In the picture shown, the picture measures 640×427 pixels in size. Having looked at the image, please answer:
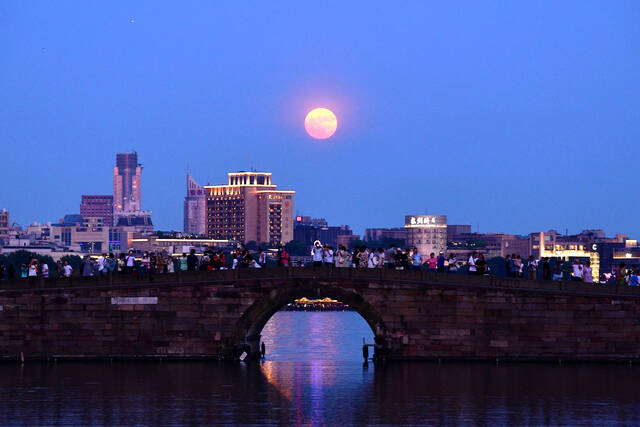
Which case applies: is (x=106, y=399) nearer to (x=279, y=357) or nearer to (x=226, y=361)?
(x=226, y=361)

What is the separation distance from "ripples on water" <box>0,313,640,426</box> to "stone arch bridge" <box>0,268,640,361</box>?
156 cm

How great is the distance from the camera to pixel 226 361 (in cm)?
5928

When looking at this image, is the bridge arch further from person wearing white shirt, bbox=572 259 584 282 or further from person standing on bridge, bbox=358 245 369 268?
person wearing white shirt, bbox=572 259 584 282

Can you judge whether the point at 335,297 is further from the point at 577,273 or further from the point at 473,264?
the point at 577,273

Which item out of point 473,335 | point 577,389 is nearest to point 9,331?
point 473,335

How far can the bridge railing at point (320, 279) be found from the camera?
58531 millimetres

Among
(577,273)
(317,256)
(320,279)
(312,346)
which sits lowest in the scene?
(312,346)

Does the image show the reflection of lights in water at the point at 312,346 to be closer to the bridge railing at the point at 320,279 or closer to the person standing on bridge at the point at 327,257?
the person standing on bridge at the point at 327,257

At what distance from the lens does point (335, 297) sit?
59375mm

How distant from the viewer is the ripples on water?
41.0 metres

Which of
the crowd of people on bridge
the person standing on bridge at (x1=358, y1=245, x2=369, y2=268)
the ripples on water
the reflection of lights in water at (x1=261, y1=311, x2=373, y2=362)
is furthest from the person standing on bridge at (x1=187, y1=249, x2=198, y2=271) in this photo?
the reflection of lights in water at (x1=261, y1=311, x2=373, y2=362)

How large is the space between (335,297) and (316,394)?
12074 millimetres

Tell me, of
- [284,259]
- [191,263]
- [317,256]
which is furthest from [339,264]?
[191,263]

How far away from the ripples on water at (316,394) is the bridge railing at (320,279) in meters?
3.41
